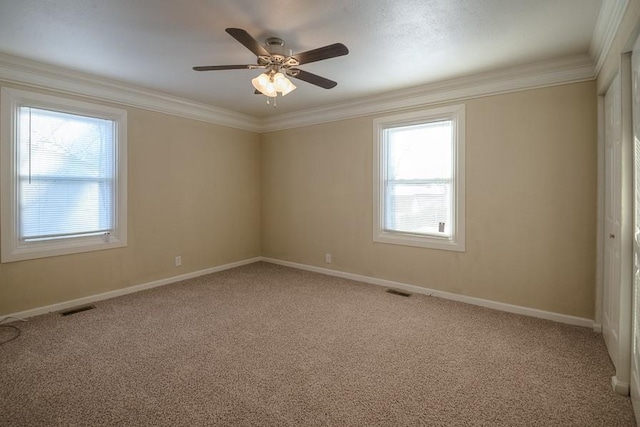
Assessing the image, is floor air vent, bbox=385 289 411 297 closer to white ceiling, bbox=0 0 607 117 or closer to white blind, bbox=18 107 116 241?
white ceiling, bbox=0 0 607 117

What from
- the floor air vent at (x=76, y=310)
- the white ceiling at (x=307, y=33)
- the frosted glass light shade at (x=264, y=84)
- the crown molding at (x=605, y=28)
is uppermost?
the white ceiling at (x=307, y=33)

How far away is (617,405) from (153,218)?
4.71 meters

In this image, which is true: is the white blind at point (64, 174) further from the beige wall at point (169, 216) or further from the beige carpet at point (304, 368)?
the beige carpet at point (304, 368)

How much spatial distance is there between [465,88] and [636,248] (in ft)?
7.77

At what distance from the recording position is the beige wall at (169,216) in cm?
342

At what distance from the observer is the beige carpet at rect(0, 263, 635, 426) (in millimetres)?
1845

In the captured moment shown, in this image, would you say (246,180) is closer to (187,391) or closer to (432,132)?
(432,132)

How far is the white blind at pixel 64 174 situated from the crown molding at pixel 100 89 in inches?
10.9

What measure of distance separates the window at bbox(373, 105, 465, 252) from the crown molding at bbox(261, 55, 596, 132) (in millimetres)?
161

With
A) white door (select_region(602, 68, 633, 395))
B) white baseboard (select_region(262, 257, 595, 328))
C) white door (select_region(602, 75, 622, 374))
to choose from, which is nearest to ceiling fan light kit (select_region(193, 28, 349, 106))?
white door (select_region(602, 68, 633, 395))

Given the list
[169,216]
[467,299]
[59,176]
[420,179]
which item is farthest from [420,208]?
[59,176]

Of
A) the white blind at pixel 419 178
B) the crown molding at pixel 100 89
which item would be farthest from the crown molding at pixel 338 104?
the white blind at pixel 419 178

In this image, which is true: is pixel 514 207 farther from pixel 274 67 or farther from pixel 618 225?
pixel 274 67

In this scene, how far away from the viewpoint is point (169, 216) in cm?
442
